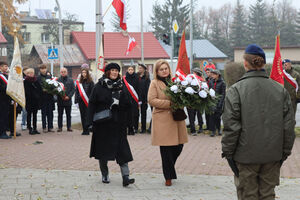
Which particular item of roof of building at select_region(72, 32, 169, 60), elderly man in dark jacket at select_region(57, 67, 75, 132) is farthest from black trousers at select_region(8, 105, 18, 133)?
roof of building at select_region(72, 32, 169, 60)

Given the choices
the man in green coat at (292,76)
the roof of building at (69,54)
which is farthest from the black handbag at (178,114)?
the roof of building at (69,54)

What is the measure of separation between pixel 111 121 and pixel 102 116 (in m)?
0.19

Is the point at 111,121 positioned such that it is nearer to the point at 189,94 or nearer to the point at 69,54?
the point at 189,94

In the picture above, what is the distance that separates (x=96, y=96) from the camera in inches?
267

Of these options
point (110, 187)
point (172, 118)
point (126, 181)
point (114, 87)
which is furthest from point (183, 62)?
point (110, 187)

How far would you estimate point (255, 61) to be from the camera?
4.37 metres

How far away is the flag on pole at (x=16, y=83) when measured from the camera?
11596mm

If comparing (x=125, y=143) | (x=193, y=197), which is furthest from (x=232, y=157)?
(x=125, y=143)

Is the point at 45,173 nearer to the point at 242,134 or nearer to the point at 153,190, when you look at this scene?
the point at 153,190

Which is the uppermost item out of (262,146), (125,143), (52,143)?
(262,146)

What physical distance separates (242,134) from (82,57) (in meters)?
49.4

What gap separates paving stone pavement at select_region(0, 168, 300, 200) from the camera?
6.09 meters

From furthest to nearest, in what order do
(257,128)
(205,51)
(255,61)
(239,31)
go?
(239,31) → (205,51) → (255,61) → (257,128)

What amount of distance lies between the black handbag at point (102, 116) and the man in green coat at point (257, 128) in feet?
8.79
